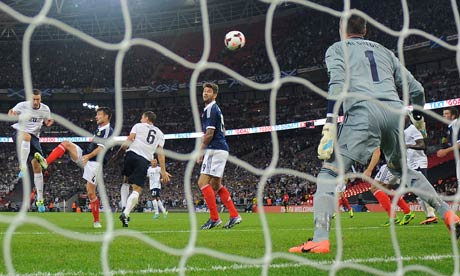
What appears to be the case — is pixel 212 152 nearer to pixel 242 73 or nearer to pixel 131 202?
pixel 131 202

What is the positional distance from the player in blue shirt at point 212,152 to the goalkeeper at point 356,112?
296 cm

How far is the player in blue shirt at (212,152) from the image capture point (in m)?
7.07

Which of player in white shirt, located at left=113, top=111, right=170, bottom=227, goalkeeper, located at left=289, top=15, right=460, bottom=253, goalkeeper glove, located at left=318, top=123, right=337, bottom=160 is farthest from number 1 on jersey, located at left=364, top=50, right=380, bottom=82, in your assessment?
player in white shirt, located at left=113, top=111, right=170, bottom=227

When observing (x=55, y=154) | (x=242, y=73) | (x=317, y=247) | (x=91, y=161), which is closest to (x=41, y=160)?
(x=55, y=154)

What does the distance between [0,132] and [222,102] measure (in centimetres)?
1653

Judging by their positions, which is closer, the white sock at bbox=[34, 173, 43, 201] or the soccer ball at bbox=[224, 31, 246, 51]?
the white sock at bbox=[34, 173, 43, 201]

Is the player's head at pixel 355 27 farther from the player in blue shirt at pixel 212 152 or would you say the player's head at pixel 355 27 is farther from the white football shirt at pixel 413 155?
the white football shirt at pixel 413 155

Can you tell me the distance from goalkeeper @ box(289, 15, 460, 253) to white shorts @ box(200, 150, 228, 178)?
127 inches

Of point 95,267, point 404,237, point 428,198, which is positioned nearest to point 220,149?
point 404,237

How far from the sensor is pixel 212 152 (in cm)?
743

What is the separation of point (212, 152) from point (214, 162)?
0.14 meters

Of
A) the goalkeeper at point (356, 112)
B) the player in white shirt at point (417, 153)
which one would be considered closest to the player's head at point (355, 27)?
the goalkeeper at point (356, 112)

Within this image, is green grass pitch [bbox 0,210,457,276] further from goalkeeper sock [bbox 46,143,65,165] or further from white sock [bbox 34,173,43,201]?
white sock [bbox 34,173,43,201]

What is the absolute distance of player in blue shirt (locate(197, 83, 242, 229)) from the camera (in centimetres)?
707
